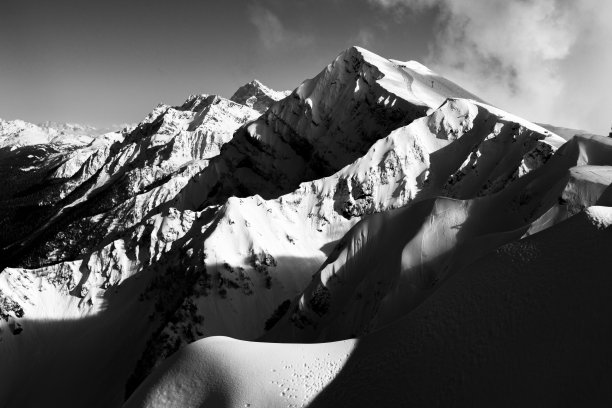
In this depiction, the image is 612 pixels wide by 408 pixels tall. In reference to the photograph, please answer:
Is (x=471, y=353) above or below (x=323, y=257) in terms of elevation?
below

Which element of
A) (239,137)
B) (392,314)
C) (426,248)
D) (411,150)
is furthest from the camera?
(239,137)

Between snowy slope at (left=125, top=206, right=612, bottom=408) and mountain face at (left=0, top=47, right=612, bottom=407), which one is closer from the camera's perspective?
snowy slope at (left=125, top=206, right=612, bottom=408)

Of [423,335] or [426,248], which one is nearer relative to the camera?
[423,335]

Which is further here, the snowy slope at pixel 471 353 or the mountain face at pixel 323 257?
the mountain face at pixel 323 257

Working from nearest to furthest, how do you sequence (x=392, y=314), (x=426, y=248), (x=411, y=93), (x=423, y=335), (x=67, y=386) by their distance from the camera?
1. (x=423, y=335)
2. (x=392, y=314)
3. (x=426, y=248)
4. (x=67, y=386)
5. (x=411, y=93)

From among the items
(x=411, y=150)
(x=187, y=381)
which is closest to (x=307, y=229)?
(x=411, y=150)

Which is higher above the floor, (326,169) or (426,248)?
(326,169)

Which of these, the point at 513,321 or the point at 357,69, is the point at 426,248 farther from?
the point at 357,69

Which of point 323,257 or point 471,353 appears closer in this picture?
point 471,353
